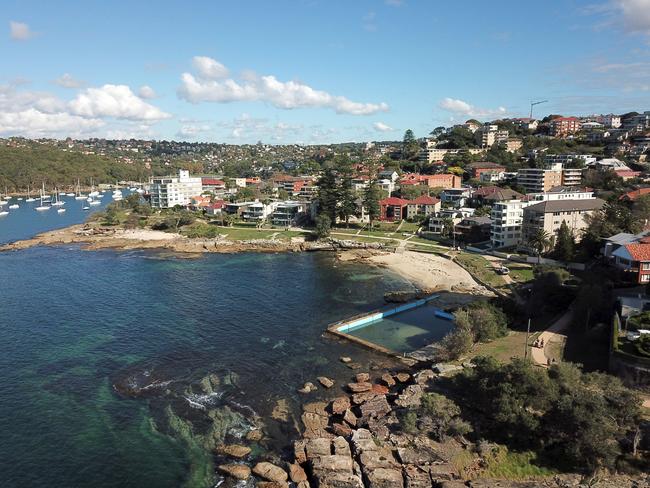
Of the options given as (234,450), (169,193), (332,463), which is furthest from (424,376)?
(169,193)

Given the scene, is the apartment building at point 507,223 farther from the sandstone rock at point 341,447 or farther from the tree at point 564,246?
the sandstone rock at point 341,447

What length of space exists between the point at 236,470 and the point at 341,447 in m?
5.34

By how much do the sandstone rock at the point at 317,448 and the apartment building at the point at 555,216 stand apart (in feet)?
148

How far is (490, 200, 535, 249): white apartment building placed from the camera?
62781 mm

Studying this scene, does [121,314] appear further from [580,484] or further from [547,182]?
[547,182]

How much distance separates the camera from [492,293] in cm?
4803

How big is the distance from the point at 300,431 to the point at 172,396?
934 cm

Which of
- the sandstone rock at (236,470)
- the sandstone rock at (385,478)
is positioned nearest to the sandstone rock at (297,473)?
the sandstone rock at (236,470)

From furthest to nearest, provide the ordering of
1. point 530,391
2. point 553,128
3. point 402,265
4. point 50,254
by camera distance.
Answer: point 553,128 → point 50,254 → point 402,265 → point 530,391

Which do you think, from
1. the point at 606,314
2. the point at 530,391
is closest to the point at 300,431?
the point at 530,391

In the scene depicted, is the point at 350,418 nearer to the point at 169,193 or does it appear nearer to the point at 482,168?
the point at 169,193

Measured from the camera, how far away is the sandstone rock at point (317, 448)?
923 inches

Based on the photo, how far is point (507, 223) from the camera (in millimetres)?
63406

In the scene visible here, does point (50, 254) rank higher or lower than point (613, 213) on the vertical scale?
lower
